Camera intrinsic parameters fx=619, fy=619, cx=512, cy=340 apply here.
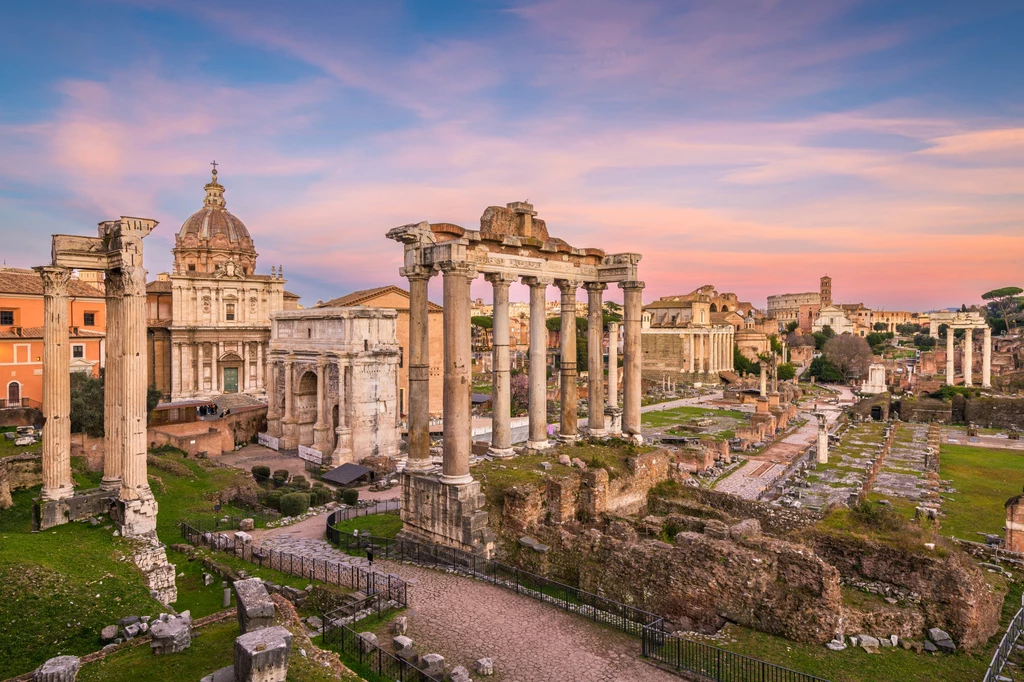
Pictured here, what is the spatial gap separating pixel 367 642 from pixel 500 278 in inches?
375

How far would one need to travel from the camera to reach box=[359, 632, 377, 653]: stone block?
10.6 metres

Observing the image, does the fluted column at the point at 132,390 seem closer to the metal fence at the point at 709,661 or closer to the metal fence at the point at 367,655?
the metal fence at the point at 367,655

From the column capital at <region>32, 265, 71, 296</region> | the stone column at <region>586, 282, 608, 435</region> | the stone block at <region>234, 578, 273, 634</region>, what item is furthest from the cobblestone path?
the column capital at <region>32, 265, 71, 296</region>

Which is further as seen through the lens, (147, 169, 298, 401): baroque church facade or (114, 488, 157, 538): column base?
(147, 169, 298, 401): baroque church facade

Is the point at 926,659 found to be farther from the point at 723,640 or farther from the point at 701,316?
the point at 701,316

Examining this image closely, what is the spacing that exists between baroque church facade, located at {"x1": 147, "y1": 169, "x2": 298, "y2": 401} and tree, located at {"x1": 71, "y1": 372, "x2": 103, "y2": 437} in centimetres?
1493

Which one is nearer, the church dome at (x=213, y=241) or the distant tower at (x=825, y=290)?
the church dome at (x=213, y=241)

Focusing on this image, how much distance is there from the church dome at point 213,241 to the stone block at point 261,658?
43504 millimetres

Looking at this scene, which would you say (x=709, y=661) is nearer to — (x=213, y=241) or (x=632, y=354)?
(x=632, y=354)

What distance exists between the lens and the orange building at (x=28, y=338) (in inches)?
1314

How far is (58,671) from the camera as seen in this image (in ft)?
26.6

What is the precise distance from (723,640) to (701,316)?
94830 millimetres

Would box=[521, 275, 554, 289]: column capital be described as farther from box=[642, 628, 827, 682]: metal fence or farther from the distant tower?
the distant tower

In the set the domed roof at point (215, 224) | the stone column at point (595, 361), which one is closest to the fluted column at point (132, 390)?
the stone column at point (595, 361)
